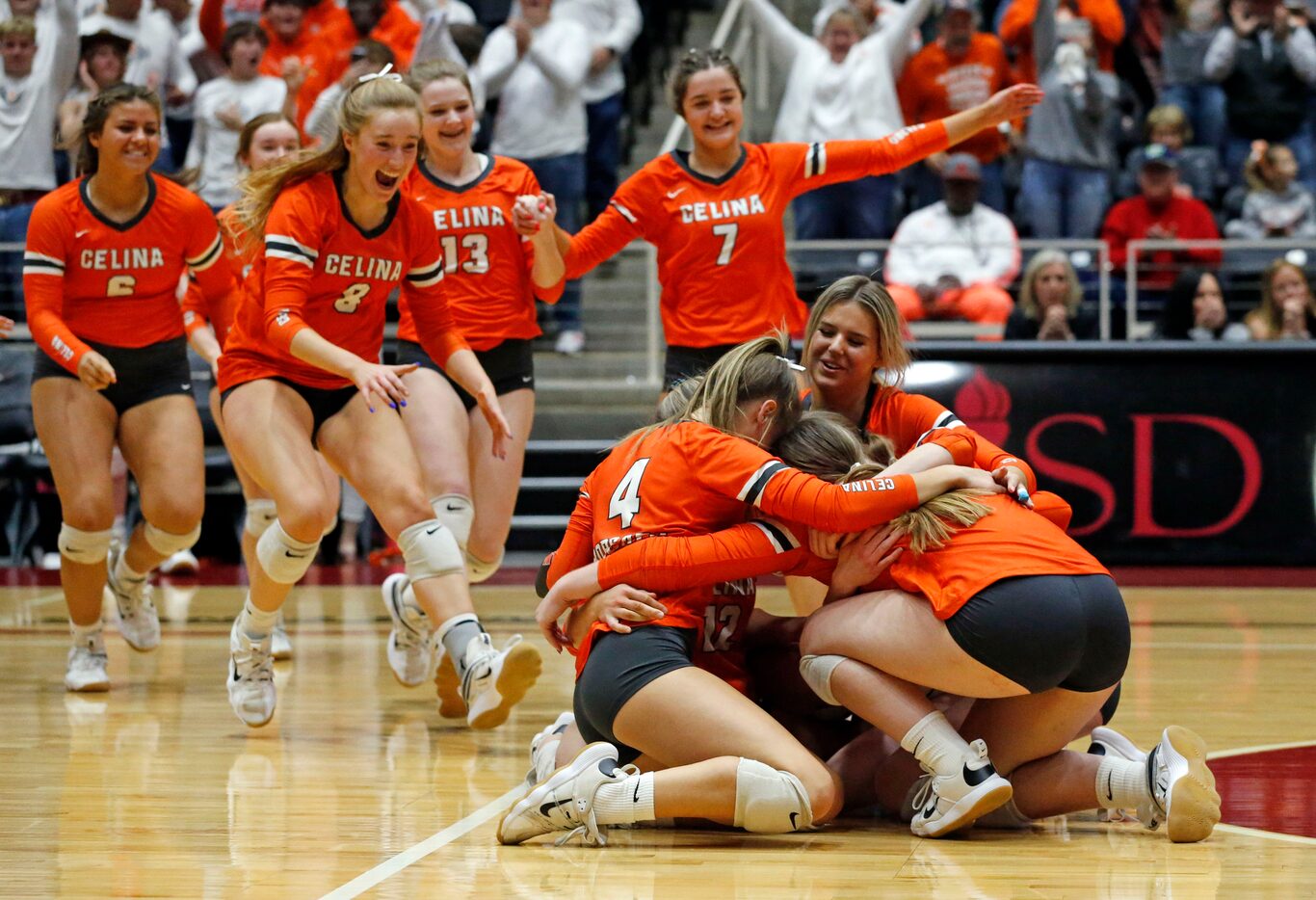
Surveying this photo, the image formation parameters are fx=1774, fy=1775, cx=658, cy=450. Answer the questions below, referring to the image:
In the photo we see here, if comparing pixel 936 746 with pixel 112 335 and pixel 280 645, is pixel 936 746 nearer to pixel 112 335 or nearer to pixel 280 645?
pixel 112 335

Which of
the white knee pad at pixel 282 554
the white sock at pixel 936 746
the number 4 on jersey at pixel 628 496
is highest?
the number 4 on jersey at pixel 628 496

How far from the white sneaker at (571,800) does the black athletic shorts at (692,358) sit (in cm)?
267

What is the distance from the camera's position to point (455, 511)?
6039mm

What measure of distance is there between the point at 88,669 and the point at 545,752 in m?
2.72

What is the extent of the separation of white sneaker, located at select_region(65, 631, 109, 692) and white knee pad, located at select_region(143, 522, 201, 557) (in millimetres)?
399

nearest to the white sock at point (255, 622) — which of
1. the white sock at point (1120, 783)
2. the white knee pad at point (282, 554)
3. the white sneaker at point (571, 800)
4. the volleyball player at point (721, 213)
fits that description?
the white knee pad at point (282, 554)

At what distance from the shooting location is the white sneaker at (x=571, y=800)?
3842 millimetres

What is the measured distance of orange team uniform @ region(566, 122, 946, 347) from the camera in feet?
20.9

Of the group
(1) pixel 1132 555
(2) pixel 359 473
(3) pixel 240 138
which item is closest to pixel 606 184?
(1) pixel 1132 555

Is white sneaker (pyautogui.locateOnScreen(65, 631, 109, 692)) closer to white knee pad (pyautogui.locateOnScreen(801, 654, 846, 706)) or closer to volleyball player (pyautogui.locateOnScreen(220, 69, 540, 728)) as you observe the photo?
volleyball player (pyautogui.locateOnScreen(220, 69, 540, 728))

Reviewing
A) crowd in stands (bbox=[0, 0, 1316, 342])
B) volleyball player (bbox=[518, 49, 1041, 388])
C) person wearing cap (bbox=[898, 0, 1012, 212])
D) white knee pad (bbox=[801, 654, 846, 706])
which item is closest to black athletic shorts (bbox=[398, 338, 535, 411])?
volleyball player (bbox=[518, 49, 1041, 388])

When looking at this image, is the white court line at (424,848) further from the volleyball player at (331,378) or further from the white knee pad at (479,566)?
the white knee pad at (479,566)

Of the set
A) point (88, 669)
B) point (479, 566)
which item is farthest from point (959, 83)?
point (88, 669)

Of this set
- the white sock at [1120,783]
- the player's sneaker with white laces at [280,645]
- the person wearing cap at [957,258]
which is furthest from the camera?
the person wearing cap at [957,258]
